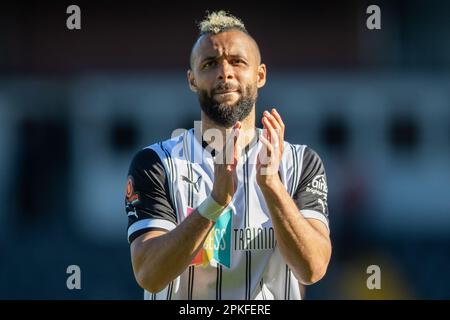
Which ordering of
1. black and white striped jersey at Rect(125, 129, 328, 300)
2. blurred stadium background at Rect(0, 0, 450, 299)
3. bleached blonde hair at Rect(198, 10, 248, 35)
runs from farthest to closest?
blurred stadium background at Rect(0, 0, 450, 299) → bleached blonde hair at Rect(198, 10, 248, 35) → black and white striped jersey at Rect(125, 129, 328, 300)

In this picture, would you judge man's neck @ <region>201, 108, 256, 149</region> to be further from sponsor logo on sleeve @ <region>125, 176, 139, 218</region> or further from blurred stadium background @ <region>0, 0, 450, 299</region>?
blurred stadium background @ <region>0, 0, 450, 299</region>

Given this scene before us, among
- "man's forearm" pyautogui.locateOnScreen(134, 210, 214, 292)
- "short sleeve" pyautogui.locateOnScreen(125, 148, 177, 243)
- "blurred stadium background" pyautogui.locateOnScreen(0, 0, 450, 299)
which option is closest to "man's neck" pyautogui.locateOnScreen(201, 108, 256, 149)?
"short sleeve" pyautogui.locateOnScreen(125, 148, 177, 243)

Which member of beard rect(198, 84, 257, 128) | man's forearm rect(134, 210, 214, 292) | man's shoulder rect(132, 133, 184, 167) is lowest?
man's forearm rect(134, 210, 214, 292)

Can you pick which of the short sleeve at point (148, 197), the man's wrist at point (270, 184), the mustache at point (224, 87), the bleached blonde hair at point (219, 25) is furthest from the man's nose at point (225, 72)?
the man's wrist at point (270, 184)

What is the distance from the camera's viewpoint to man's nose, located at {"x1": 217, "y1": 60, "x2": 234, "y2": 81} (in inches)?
154

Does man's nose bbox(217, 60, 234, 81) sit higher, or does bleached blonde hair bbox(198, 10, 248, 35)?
bleached blonde hair bbox(198, 10, 248, 35)

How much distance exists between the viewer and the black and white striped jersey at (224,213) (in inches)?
151

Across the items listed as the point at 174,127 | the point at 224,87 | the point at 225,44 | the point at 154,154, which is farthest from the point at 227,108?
the point at 174,127

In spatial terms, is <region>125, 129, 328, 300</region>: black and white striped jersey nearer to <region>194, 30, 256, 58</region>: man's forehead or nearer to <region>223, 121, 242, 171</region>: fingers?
<region>223, 121, 242, 171</region>: fingers

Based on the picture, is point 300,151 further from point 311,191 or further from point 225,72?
point 225,72

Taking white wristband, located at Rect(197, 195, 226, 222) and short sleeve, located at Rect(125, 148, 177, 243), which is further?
short sleeve, located at Rect(125, 148, 177, 243)

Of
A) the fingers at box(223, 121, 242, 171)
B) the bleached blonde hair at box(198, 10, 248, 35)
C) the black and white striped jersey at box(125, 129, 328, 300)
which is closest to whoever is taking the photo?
the fingers at box(223, 121, 242, 171)

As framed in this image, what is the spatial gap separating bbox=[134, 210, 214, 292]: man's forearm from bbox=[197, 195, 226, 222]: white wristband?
0.07 ft
